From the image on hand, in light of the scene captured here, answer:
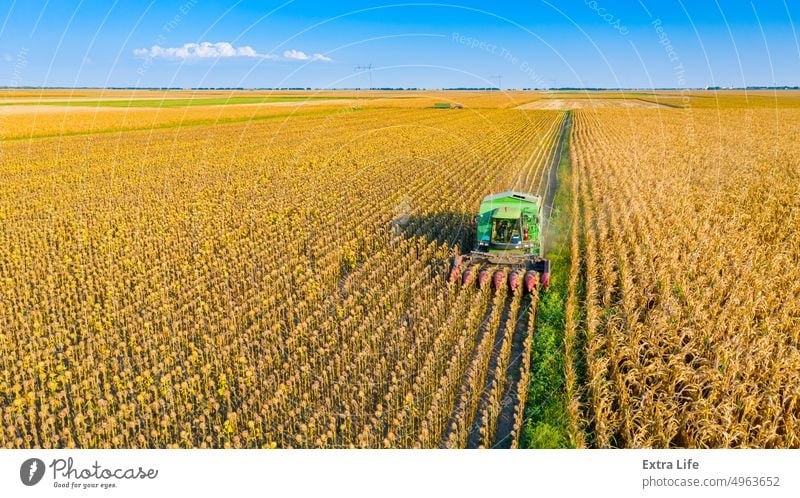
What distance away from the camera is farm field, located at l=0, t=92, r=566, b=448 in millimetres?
8531

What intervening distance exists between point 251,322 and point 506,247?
23.0 feet

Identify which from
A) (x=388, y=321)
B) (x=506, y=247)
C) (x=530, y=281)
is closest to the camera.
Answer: (x=388, y=321)

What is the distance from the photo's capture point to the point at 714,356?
930 cm

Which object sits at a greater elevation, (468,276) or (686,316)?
(468,276)

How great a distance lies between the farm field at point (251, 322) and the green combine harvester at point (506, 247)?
0.69m

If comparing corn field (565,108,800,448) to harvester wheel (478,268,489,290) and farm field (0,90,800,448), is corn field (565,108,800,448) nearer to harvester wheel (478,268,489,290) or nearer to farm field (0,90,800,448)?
farm field (0,90,800,448)

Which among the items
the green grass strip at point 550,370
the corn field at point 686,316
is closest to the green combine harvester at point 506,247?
the green grass strip at point 550,370

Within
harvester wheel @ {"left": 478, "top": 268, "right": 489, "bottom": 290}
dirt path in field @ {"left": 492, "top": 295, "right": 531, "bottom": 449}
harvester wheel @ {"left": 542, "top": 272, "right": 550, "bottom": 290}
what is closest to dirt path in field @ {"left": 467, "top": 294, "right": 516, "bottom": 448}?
dirt path in field @ {"left": 492, "top": 295, "right": 531, "bottom": 449}

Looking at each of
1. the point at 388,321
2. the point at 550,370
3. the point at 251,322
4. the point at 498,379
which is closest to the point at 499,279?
the point at 388,321

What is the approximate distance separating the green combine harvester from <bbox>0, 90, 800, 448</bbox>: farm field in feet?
2.19

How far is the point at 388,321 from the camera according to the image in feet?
38.6

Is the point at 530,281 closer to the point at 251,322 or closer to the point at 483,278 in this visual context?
the point at 483,278

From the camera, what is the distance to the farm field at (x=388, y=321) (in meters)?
8.27

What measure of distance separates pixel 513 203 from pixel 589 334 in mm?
5200
